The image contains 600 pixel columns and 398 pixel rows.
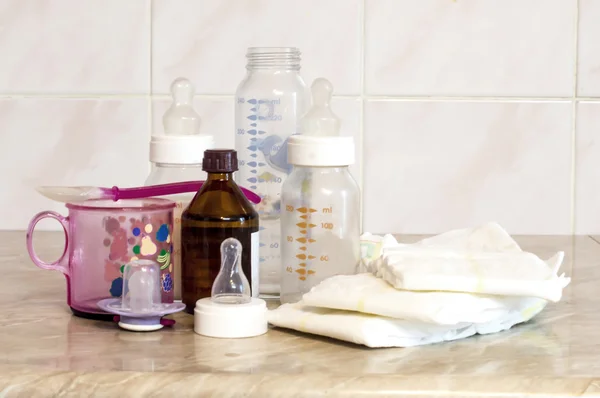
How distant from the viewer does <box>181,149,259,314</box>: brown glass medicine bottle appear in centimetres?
78

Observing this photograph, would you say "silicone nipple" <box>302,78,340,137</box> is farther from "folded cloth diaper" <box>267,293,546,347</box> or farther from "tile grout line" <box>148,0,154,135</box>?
"tile grout line" <box>148,0,154,135</box>

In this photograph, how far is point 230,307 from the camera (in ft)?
2.43

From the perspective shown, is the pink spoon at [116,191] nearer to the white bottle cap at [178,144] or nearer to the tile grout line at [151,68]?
the white bottle cap at [178,144]

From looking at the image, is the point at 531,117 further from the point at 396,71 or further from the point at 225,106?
the point at 225,106

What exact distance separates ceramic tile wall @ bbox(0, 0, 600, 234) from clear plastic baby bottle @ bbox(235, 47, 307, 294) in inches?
18.8

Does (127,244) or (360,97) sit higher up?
(360,97)

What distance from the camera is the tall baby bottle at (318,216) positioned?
32.3 inches

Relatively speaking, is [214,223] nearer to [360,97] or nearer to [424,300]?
[424,300]

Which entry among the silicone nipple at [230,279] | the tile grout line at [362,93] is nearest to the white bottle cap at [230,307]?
the silicone nipple at [230,279]

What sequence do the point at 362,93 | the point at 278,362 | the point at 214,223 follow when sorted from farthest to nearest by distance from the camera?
the point at 362,93, the point at 214,223, the point at 278,362

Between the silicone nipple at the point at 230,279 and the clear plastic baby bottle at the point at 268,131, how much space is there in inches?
4.9

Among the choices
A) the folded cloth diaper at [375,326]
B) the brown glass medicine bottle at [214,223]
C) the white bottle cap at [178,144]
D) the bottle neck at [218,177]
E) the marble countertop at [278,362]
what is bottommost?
the marble countertop at [278,362]

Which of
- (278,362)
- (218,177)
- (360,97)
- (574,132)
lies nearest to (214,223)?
(218,177)

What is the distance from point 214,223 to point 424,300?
7.6 inches
